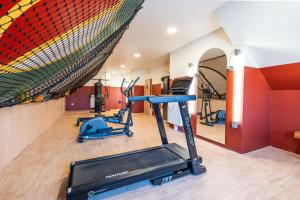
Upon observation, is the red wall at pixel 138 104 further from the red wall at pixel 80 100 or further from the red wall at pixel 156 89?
the red wall at pixel 80 100

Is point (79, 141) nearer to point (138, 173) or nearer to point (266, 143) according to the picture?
point (138, 173)

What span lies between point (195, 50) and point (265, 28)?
1.63m

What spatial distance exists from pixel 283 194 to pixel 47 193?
2525 millimetres

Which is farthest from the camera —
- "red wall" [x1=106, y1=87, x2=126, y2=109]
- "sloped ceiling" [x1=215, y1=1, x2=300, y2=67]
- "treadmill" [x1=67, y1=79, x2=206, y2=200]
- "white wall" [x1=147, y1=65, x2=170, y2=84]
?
"red wall" [x1=106, y1=87, x2=126, y2=109]

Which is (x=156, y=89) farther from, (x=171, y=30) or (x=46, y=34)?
(x=46, y=34)

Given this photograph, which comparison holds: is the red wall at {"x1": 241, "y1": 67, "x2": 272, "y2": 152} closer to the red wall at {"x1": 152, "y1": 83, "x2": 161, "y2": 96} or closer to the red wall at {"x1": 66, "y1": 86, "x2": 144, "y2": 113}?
the red wall at {"x1": 152, "y1": 83, "x2": 161, "y2": 96}

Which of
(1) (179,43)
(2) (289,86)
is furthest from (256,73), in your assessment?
(1) (179,43)

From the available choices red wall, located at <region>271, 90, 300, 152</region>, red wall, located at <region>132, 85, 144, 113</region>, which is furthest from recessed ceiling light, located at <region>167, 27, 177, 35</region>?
red wall, located at <region>132, 85, 144, 113</region>

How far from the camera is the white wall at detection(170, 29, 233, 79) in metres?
3.01

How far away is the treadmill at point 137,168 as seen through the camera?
1449mm

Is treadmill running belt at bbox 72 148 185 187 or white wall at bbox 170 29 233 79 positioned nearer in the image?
treadmill running belt at bbox 72 148 185 187

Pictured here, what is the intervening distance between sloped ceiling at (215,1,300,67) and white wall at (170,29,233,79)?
330 millimetres

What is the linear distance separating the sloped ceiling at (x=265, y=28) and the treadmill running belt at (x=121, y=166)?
2.28m

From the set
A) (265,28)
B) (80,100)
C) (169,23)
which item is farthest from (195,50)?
(80,100)
